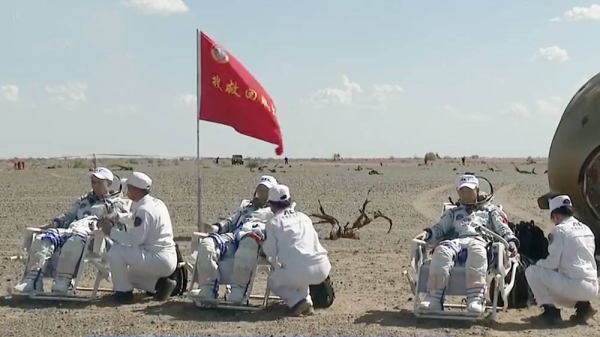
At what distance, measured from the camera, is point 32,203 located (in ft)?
78.8

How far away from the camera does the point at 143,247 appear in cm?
914

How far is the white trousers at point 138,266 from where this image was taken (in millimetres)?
9094

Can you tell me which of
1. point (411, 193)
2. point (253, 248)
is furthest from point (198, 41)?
point (411, 193)

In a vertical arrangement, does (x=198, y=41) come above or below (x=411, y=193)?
above

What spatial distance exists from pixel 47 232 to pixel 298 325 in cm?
299

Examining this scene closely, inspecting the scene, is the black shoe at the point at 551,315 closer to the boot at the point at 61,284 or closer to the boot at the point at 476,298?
the boot at the point at 476,298

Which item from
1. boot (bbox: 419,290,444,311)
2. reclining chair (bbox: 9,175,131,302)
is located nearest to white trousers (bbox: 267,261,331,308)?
boot (bbox: 419,290,444,311)

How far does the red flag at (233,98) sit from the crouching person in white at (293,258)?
Result: 3176 mm

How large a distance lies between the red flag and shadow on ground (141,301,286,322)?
328 cm

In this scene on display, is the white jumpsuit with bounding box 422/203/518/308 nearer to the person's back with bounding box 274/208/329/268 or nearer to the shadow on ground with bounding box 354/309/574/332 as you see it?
the shadow on ground with bounding box 354/309/574/332

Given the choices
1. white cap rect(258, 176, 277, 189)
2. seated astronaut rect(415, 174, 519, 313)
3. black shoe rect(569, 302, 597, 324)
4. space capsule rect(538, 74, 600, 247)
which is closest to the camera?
seated astronaut rect(415, 174, 519, 313)

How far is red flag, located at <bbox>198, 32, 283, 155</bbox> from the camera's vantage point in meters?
12.1

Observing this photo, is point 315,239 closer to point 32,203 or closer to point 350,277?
point 350,277

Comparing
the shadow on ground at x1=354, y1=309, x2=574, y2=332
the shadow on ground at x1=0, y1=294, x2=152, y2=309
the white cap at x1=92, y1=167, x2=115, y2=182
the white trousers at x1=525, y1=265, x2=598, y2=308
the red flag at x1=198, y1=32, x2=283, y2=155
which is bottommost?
the shadow on ground at x1=354, y1=309, x2=574, y2=332
